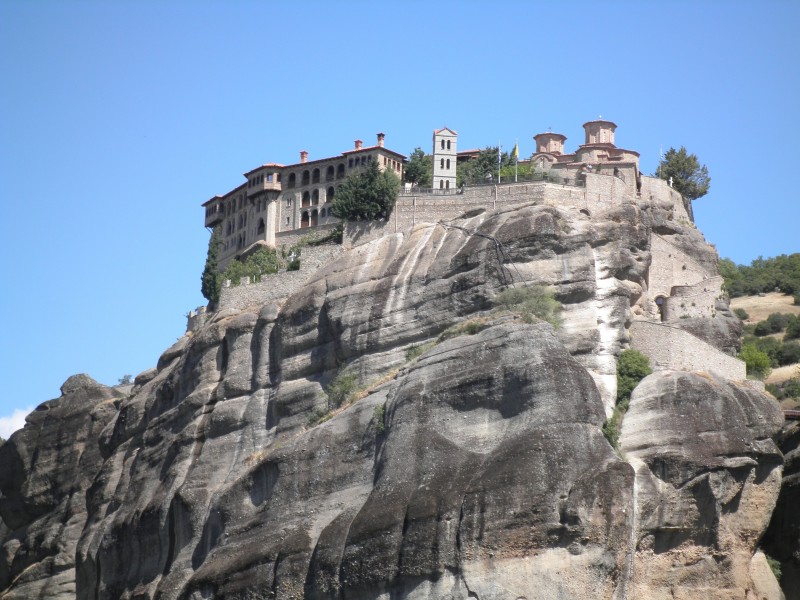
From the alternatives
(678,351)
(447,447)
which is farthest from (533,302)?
(447,447)

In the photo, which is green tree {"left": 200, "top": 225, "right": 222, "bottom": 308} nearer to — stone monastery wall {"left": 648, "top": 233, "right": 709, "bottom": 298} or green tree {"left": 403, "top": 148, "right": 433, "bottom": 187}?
green tree {"left": 403, "top": 148, "right": 433, "bottom": 187}

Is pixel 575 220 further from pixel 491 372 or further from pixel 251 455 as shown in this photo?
pixel 251 455

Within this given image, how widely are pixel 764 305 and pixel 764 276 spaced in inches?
219

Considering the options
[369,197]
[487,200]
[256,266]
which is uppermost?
[369,197]

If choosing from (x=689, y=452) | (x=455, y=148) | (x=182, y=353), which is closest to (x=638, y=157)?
(x=455, y=148)

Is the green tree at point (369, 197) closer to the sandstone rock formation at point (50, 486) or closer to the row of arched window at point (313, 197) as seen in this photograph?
the row of arched window at point (313, 197)

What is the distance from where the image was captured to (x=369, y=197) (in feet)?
245

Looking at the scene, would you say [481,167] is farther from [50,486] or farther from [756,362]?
[50,486]

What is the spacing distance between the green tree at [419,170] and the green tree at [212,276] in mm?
11102

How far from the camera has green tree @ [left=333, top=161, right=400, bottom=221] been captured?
73938mm

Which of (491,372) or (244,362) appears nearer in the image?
(491,372)

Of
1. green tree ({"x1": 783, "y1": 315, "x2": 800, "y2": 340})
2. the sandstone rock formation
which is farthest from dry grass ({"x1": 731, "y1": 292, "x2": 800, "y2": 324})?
the sandstone rock formation

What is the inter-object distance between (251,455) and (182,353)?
1294 cm

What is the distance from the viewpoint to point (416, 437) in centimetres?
5544
